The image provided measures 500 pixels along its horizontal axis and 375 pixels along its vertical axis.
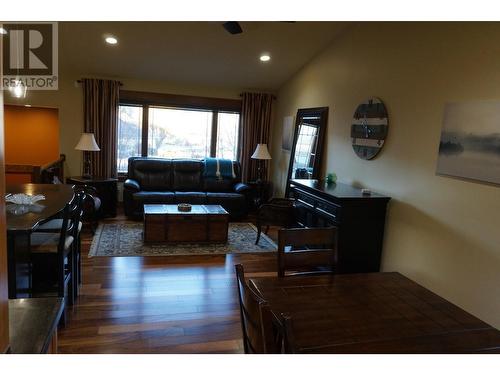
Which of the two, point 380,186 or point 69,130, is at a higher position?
point 69,130

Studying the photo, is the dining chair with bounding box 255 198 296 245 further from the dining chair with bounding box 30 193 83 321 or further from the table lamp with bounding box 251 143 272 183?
the dining chair with bounding box 30 193 83 321

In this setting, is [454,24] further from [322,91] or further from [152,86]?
[152,86]

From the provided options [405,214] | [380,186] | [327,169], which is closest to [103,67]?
[327,169]

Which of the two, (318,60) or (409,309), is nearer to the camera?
(409,309)

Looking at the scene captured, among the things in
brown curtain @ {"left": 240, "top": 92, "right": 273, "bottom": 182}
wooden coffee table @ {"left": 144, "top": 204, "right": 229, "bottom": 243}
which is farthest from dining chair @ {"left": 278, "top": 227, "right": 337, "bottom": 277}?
brown curtain @ {"left": 240, "top": 92, "right": 273, "bottom": 182}

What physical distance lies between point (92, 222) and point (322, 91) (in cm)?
372

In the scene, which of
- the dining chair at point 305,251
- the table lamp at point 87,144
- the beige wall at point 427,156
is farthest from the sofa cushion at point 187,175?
the dining chair at point 305,251

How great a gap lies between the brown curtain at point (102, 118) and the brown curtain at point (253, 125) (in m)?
2.27

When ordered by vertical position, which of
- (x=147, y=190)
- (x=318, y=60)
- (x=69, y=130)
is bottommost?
(x=147, y=190)

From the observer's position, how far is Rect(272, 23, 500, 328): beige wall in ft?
8.64

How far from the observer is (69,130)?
6.34 meters

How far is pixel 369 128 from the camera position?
4059 millimetres

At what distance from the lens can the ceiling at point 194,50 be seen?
4625 millimetres

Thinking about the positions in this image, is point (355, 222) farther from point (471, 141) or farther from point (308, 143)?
point (308, 143)
